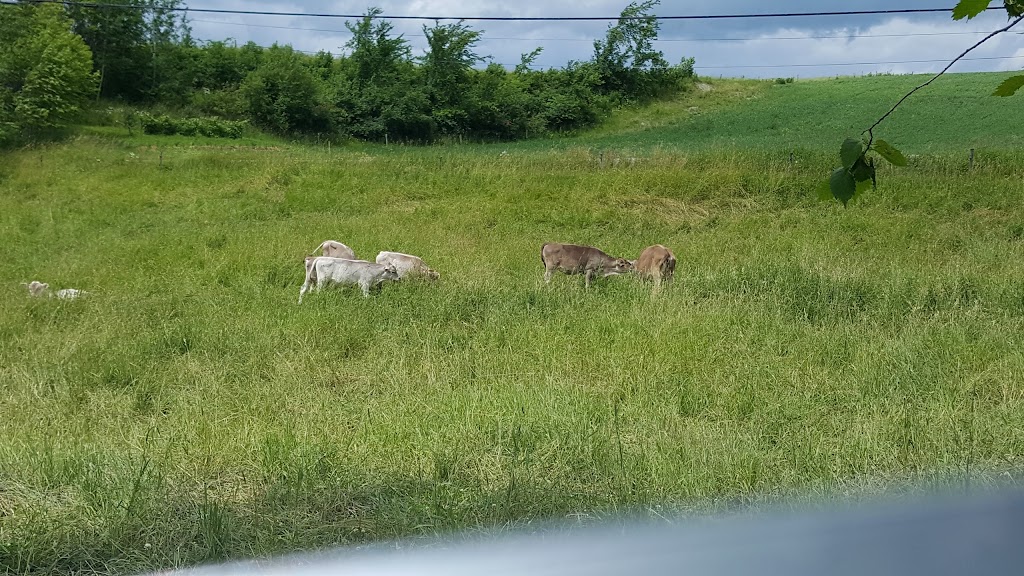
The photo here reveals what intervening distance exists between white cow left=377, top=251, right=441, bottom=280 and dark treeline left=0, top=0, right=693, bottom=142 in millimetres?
38026

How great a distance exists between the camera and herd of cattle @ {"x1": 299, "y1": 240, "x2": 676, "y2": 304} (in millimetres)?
10883

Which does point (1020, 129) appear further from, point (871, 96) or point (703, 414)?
point (703, 414)

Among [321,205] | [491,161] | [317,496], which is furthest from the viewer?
[491,161]

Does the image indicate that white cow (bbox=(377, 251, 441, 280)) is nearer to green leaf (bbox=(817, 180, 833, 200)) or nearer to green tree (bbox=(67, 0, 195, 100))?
green leaf (bbox=(817, 180, 833, 200))

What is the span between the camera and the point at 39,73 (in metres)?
36.3

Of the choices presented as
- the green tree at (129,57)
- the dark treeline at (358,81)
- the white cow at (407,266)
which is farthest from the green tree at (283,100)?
the white cow at (407,266)

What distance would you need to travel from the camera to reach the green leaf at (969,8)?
5.25 feet

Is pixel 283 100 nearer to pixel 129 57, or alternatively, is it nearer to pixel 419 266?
pixel 129 57

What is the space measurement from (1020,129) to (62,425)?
140 feet

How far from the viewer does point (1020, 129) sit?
34781 mm

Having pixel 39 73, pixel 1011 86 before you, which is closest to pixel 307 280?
pixel 1011 86

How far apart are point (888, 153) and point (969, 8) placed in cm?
39

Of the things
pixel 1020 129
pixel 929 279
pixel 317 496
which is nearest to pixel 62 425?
Result: pixel 317 496

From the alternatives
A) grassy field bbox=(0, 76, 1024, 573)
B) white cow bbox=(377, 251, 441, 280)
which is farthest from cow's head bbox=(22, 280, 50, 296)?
A: white cow bbox=(377, 251, 441, 280)
